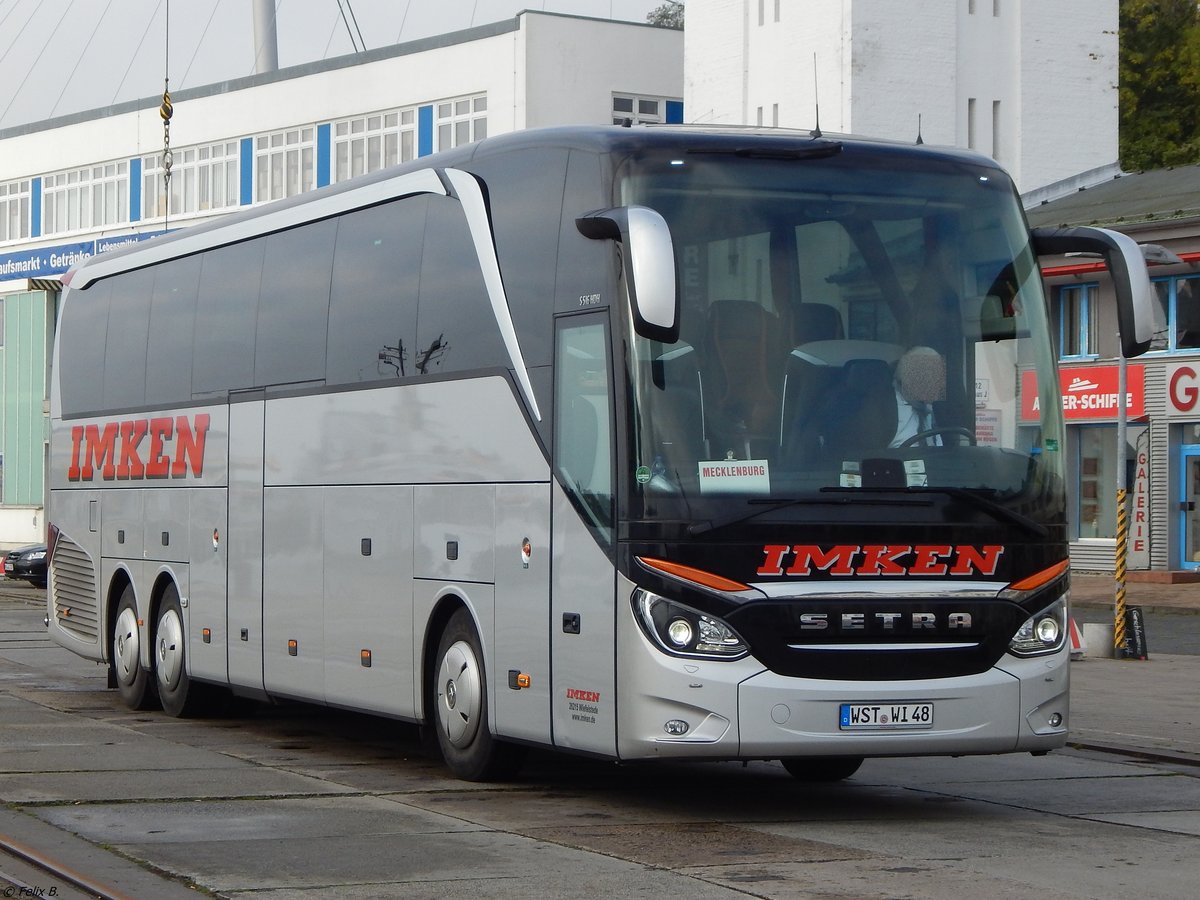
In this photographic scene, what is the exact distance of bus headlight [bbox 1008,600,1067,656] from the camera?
421 inches

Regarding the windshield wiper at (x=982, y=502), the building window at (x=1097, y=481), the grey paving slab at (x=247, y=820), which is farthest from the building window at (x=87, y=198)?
the windshield wiper at (x=982, y=502)

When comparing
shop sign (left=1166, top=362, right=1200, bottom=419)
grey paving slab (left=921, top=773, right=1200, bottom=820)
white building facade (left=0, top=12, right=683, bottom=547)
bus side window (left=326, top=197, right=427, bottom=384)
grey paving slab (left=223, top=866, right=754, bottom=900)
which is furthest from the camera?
white building facade (left=0, top=12, right=683, bottom=547)

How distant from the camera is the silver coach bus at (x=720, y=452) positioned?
10.2m

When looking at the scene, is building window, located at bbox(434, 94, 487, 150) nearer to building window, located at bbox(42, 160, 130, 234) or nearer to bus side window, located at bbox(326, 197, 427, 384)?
building window, located at bbox(42, 160, 130, 234)

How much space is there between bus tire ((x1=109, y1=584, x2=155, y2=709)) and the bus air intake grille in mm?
389

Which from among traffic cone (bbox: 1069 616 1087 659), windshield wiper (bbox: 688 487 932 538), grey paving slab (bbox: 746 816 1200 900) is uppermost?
windshield wiper (bbox: 688 487 932 538)

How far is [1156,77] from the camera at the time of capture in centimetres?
6669

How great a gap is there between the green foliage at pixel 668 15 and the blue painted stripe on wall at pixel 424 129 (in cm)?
3214

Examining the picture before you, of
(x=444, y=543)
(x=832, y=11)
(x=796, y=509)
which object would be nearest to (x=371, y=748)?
(x=444, y=543)

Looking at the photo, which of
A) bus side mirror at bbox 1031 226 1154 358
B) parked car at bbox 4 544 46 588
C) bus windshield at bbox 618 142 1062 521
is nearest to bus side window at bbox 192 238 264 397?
bus windshield at bbox 618 142 1062 521

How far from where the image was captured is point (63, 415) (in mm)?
19625

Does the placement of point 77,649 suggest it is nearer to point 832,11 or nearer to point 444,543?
point 444,543

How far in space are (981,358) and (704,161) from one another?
176cm

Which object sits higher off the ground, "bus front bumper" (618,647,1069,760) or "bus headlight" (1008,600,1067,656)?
"bus headlight" (1008,600,1067,656)
